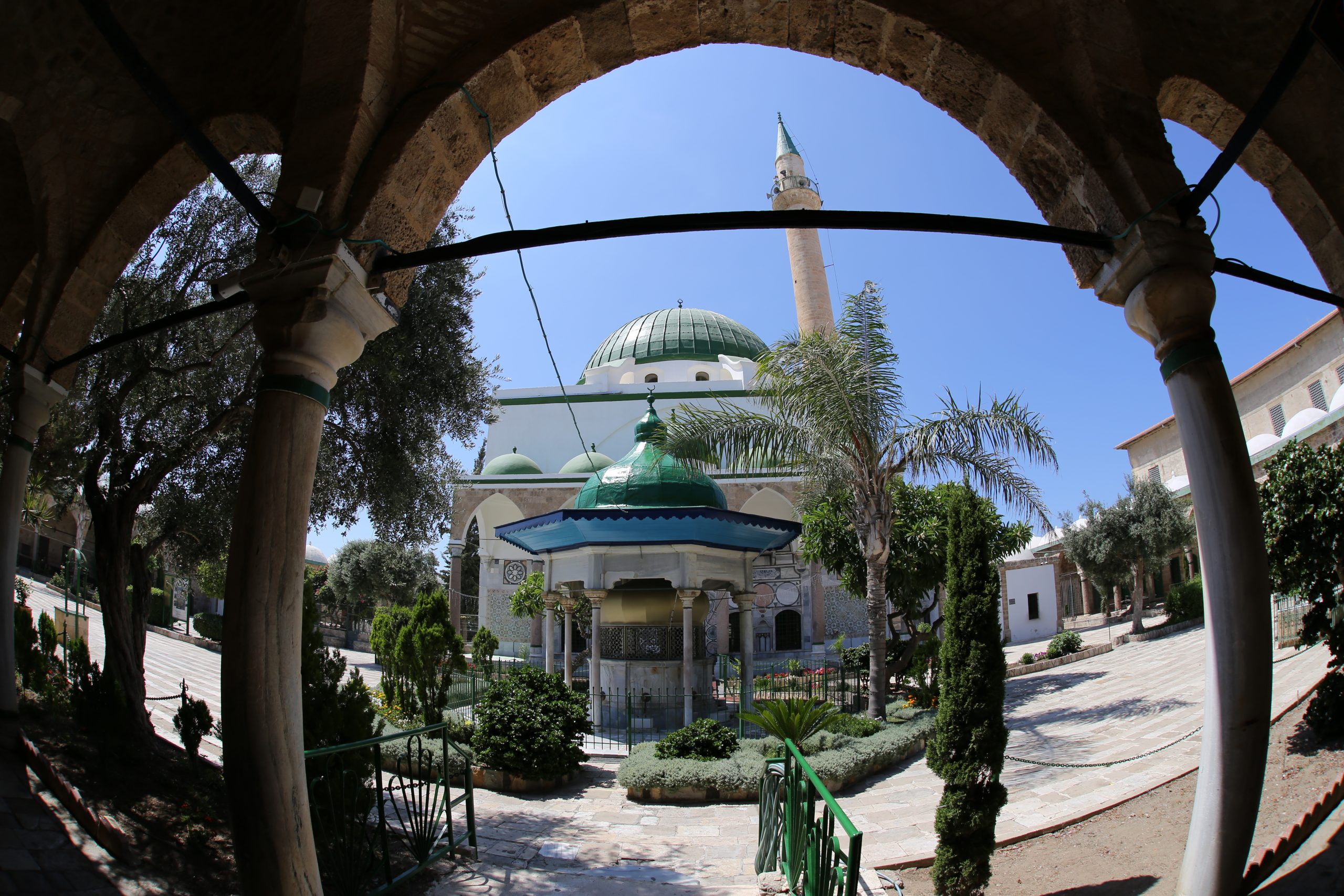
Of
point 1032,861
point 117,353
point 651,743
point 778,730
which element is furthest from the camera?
point 651,743

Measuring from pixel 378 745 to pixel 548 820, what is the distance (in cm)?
261

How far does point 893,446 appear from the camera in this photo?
9477mm

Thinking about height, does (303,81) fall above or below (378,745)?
above

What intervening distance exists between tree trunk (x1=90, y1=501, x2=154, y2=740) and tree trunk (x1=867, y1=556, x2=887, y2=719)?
741 centimetres

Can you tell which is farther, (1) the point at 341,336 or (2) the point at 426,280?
(2) the point at 426,280

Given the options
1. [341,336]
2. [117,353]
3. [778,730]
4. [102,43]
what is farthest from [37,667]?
[778,730]

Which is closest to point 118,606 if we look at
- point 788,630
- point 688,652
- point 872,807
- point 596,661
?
point 596,661

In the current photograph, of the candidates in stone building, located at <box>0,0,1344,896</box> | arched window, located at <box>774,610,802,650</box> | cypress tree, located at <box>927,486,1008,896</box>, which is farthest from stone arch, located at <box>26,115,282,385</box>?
arched window, located at <box>774,610,802,650</box>

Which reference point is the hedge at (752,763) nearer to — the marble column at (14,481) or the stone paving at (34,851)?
the stone paving at (34,851)

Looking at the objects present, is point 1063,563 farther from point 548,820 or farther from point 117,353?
point 117,353

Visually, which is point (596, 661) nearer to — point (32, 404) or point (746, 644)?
point (746, 644)

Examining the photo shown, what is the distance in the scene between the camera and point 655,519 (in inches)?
396

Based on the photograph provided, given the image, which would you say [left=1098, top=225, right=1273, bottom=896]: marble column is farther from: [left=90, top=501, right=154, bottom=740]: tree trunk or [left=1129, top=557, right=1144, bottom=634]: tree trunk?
[left=1129, top=557, right=1144, bottom=634]: tree trunk

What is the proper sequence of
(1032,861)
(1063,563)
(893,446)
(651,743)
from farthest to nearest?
(1063,563)
(893,446)
(651,743)
(1032,861)
